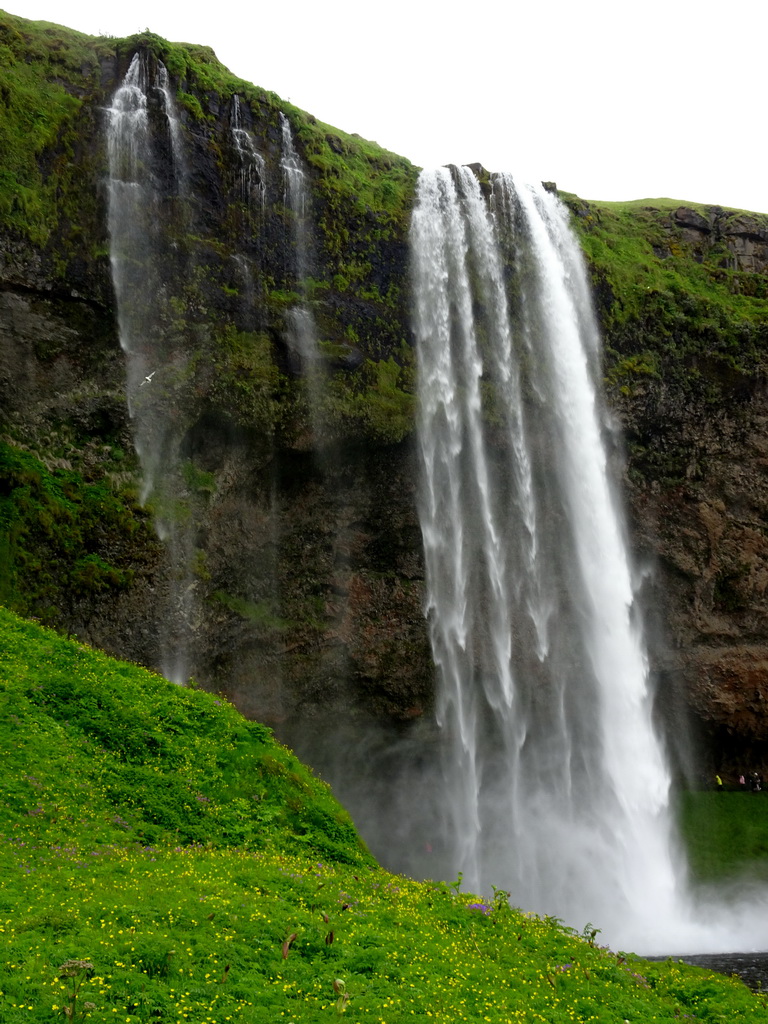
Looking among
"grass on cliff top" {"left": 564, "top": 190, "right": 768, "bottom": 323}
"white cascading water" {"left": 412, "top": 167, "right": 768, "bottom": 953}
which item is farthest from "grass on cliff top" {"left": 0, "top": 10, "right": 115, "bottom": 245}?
"grass on cliff top" {"left": 564, "top": 190, "right": 768, "bottom": 323}

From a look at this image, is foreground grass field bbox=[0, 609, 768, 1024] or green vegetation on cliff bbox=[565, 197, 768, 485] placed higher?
green vegetation on cliff bbox=[565, 197, 768, 485]

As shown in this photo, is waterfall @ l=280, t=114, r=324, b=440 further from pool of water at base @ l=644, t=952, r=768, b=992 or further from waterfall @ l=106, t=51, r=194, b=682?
pool of water at base @ l=644, t=952, r=768, b=992

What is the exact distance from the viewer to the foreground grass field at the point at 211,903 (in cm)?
736

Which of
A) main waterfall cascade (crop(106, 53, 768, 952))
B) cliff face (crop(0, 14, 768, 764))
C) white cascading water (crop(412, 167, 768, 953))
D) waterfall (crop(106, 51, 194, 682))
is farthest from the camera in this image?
white cascading water (crop(412, 167, 768, 953))

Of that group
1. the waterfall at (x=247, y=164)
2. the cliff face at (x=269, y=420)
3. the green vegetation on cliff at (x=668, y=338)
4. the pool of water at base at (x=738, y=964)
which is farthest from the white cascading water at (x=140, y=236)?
the pool of water at base at (x=738, y=964)

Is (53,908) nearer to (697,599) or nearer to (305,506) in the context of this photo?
(305,506)

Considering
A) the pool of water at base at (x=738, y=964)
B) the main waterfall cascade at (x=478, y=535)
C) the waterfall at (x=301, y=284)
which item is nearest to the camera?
the pool of water at base at (x=738, y=964)

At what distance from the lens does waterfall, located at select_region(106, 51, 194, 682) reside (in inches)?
837

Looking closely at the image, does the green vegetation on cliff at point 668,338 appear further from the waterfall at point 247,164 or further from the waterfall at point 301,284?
the waterfall at point 247,164

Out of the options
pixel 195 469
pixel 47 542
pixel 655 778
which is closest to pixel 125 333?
pixel 195 469

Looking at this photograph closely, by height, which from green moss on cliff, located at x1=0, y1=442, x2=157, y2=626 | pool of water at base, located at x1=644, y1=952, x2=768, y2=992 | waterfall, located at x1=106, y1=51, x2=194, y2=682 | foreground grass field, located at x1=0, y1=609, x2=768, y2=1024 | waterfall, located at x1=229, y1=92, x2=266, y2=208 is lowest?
pool of water at base, located at x1=644, y1=952, x2=768, y2=992

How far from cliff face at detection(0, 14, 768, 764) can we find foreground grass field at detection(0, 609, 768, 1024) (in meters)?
5.06

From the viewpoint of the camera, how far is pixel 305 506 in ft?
78.2

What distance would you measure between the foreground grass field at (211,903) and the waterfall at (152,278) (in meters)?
5.39
